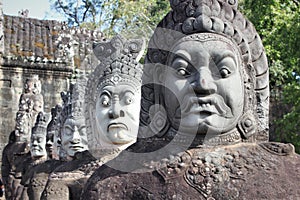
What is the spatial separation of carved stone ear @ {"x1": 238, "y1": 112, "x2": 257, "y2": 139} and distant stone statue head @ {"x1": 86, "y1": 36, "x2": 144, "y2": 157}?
1.61 m

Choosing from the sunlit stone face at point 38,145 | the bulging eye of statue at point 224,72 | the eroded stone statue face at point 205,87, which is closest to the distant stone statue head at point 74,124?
the sunlit stone face at point 38,145

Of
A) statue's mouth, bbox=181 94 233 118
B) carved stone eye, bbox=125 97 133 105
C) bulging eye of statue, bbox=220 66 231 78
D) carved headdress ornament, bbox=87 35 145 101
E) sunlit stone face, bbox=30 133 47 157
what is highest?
carved headdress ornament, bbox=87 35 145 101

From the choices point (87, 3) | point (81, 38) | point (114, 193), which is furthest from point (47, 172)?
point (87, 3)

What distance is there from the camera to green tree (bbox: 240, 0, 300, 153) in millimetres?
11102

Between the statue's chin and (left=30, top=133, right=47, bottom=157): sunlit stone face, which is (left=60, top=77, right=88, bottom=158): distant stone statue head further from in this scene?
(left=30, top=133, right=47, bottom=157): sunlit stone face

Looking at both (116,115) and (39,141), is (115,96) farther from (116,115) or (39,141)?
(39,141)

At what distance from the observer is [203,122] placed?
295 cm

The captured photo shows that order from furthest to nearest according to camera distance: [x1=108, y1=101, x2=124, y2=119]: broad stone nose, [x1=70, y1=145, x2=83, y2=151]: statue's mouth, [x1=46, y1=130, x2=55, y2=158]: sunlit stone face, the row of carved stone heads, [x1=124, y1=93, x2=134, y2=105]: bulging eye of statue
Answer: [x1=46, y1=130, x2=55, y2=158]: sunlit stone face
[x1=70, y1=145, x2=83, y2=151]: statue's mouth
[x1=124, y1=93, x2=134, y2=105]: bulging eye of statue
[x1=108, y1=101, x2=124, y2=119]: broad stone nose
the row of carved stone heads

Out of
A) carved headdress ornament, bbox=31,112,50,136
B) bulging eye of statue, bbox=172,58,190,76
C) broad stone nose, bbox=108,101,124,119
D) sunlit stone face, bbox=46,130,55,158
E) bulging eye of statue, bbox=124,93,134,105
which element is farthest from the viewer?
carved headdress ornament, bbox=31,112,50,136

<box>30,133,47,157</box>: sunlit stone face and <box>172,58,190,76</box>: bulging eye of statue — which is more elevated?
<box>172,58,190,76</box>: bulging eye of statue

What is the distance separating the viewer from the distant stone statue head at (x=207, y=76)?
2967 mm

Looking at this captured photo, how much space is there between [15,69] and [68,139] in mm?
8104

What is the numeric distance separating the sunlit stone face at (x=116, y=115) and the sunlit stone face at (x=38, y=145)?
318 centimetres

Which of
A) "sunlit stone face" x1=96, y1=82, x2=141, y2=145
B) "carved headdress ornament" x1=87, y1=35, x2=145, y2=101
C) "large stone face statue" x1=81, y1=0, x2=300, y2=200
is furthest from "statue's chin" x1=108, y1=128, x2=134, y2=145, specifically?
"large stone face statue" x1=81, y1=0, x2=300, y2=200
